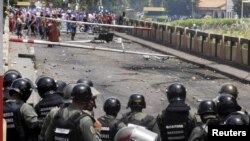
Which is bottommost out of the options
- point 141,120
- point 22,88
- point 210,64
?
point 210,64

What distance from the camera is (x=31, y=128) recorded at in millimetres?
8969

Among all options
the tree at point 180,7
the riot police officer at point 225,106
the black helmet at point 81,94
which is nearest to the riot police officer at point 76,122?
the black helmet at point 81,94

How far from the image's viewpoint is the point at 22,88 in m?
9.33

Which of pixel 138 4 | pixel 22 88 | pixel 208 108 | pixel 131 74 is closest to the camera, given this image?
pixel 208 108

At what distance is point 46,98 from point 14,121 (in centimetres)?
60

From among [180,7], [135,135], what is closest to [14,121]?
[135,135]

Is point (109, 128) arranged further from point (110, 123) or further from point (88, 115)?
point (88, 115)

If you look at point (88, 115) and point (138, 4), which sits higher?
point (138, 4)

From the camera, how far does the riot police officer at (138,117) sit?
8633 mm

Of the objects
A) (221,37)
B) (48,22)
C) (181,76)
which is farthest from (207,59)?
(48,22)

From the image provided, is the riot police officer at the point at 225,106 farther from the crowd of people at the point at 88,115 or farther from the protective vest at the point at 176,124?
the protective vest at the point at 176,124

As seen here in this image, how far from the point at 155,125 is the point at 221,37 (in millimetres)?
23637

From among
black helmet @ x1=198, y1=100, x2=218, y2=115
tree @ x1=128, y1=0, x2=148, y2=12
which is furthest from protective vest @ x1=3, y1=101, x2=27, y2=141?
tree @ x1=128, y1=0, x2=148, y2=12

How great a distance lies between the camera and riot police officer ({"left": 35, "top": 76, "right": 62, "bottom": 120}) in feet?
29.8
